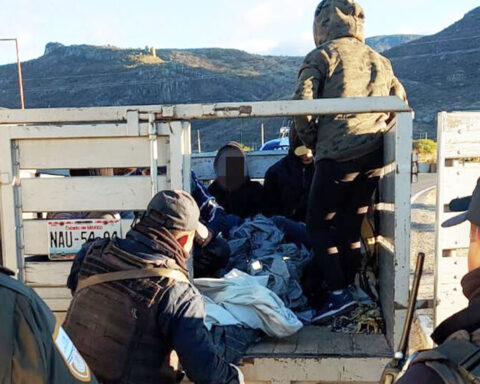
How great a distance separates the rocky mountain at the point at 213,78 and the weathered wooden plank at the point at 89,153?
44663mm

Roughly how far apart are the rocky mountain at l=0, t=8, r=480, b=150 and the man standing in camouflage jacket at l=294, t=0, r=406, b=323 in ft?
143

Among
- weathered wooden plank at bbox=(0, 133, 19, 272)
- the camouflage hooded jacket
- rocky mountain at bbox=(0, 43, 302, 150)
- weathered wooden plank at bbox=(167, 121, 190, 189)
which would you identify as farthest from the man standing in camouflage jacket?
rocky mountain at bbox=(0, 43, 302, 150)

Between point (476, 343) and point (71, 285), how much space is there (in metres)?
1.81

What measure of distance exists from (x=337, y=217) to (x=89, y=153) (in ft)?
5.12

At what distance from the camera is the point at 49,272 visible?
9.58ft

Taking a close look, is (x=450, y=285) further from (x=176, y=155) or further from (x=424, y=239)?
(x=424, y=239)

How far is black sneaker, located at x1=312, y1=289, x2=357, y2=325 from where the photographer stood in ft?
10.4

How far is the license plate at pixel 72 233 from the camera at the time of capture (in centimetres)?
288

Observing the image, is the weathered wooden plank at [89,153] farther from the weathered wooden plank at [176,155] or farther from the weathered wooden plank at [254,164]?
the weathered wooden plank at [254,164]

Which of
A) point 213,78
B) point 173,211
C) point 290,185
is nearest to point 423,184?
point 290,185

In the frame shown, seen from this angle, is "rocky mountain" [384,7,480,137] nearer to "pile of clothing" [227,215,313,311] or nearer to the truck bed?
"pile of clothing" [227,215,313,311]

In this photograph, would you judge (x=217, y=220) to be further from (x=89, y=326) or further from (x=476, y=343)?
(x=476, y=343)

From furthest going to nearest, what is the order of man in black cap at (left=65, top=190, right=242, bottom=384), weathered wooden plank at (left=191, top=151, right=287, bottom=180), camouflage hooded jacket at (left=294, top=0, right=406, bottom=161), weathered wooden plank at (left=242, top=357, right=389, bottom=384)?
weathered wooden plank at (left=191, top=151, right=287, bottom=180) → camouflage hooded jacket at (left=294, top=0, right=406, bottom=161) → weathered wooden plank at (left=242, top=357, right=389, bottom=384) → man in black cap at (left=65, top=190, right=242, bottom=384)

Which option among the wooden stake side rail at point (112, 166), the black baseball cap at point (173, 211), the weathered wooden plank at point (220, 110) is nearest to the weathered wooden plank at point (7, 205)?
the wooden stake side rail at point (112, 166)
